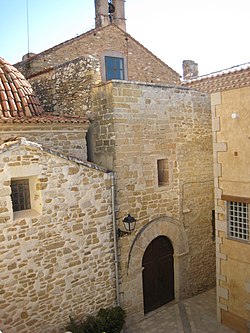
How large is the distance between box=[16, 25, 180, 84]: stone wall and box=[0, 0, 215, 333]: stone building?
235 cm

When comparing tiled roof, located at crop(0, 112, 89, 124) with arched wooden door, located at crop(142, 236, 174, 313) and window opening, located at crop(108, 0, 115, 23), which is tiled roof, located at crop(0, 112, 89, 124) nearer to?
arched wooden door, located at crop(142, 236, 174, 313)

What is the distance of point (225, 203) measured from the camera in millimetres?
8461

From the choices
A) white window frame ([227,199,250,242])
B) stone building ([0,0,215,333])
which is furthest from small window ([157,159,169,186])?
white window frame ([227,199,250,242])

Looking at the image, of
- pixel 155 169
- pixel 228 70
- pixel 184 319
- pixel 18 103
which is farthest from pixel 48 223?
pixel 228 70

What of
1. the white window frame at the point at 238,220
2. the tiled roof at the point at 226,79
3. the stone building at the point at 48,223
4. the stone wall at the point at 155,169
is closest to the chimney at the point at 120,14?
the tiled roof at the point at 226,79

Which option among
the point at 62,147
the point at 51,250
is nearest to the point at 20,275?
the point at 51,250

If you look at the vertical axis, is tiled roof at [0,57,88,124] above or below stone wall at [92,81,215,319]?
above

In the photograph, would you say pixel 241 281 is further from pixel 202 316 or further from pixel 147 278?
pixel 147 278

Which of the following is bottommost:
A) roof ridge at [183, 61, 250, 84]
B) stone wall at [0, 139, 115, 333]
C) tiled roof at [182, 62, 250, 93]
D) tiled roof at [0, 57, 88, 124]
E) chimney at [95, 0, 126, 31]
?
stone wall at [0, 139, 115, 333]

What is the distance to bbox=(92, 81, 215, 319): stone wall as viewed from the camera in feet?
28.4

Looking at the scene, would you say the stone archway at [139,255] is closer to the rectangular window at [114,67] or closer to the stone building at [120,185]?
the stone building at [120,185]

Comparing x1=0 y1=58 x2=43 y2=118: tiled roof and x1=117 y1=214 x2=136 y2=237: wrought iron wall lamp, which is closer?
x1=0 y1=58 x2=43 y2=118: tiled roof

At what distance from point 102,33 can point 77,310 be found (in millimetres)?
11435

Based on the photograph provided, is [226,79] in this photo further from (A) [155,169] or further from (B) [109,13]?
(B) [109,13]
